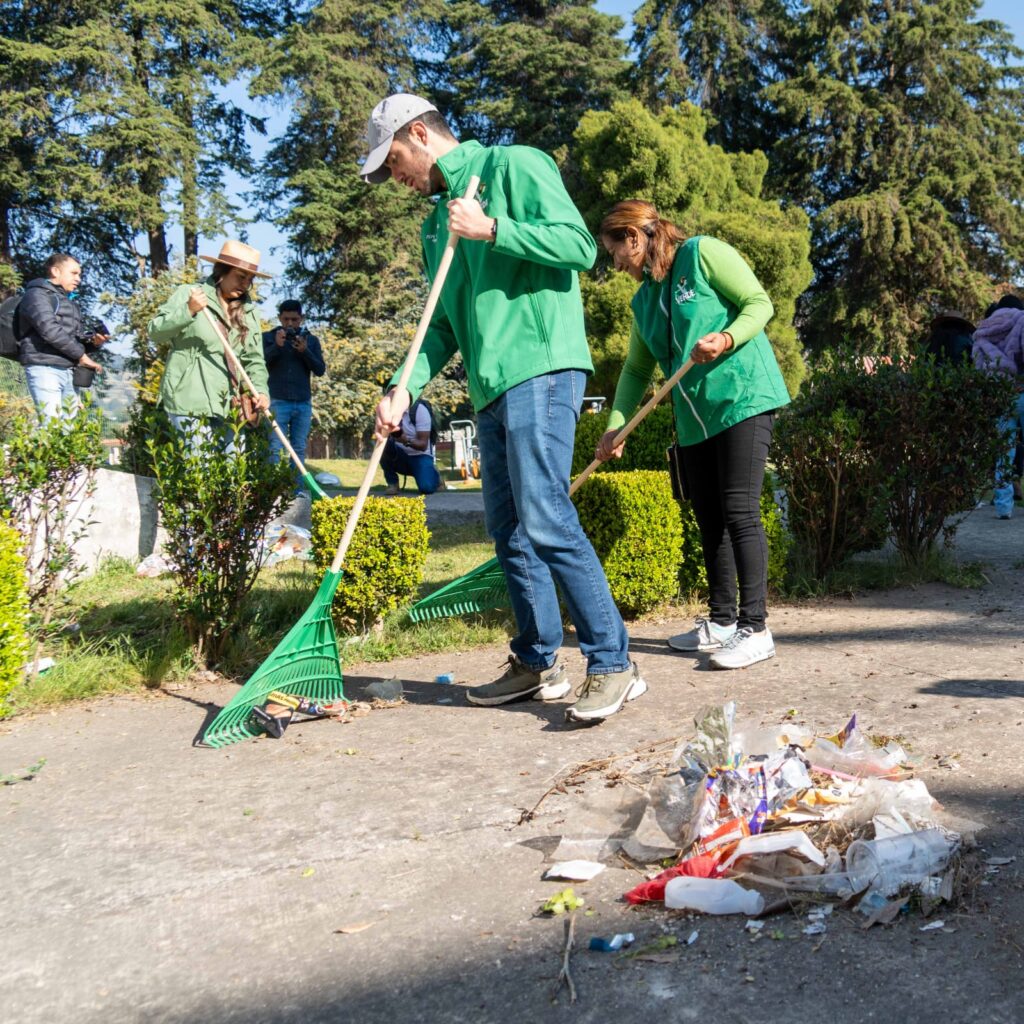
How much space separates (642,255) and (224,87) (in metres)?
31.1

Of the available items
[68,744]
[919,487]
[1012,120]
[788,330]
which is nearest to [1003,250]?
[1012,120]

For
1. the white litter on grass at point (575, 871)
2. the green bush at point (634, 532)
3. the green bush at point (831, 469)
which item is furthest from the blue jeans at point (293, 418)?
the white litter on grass at point (575, 871)

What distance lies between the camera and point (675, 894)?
2.17 m

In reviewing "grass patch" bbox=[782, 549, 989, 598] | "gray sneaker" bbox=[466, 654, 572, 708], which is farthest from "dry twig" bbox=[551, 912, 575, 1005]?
"grass patch" bbox=[782, 549, 989, 598]

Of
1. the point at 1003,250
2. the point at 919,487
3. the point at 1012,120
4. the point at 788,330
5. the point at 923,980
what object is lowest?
the point at 923,980

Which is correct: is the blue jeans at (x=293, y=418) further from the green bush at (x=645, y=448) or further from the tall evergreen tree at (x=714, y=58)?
the tall evergreen tree at (x=714, y=58)

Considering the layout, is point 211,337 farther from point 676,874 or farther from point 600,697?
point 676,874

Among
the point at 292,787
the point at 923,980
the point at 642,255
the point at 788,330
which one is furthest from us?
the point at 788,330

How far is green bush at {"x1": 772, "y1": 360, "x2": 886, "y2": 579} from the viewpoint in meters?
5.54

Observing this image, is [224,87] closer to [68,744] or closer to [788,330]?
[788,330]

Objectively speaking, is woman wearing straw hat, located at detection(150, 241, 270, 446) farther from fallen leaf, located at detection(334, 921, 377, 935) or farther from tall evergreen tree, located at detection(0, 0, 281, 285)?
tall evergreen tree, located at detection(0, 0, 281, 285)

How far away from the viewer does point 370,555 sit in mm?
4863

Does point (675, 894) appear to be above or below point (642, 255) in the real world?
below

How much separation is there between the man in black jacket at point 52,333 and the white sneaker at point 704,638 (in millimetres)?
4999
